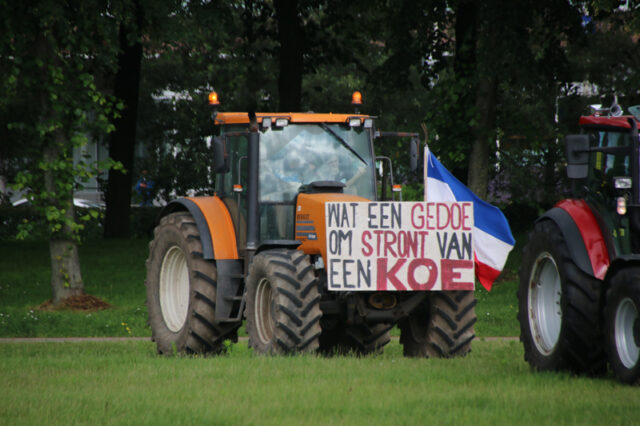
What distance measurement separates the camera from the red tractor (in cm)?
851

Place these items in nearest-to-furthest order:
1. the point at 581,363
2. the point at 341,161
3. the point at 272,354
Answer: the point at 581,363 < the point at 272,354 < the point at 341,161

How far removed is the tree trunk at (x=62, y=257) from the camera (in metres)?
17.8

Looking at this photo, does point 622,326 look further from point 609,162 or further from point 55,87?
point 55,87

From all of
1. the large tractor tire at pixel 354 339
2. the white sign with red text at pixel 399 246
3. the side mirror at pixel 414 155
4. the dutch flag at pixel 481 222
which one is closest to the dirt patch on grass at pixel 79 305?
the large tractor tire at pixel 354 339

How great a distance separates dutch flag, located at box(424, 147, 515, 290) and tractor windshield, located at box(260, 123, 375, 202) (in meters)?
1.38

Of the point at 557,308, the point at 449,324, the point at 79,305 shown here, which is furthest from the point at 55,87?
the point at 557,308

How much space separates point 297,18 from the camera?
1009 inches

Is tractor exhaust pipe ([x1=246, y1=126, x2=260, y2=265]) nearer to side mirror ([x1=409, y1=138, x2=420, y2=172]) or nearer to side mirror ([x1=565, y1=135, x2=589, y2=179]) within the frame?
side mirror ([x1=409, y1=138, x2=420, y2=172])

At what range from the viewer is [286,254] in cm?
1108

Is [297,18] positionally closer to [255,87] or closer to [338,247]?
[255,87]

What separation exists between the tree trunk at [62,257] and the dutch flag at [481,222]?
6873mm

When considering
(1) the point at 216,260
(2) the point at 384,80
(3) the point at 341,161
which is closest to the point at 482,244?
(3) the point at 341,161

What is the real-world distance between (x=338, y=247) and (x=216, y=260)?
1.77 m

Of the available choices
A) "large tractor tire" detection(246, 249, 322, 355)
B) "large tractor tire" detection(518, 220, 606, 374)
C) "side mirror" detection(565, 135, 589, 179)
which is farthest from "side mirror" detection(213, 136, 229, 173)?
"side mirror" detection(565, 135, 589, 179)
